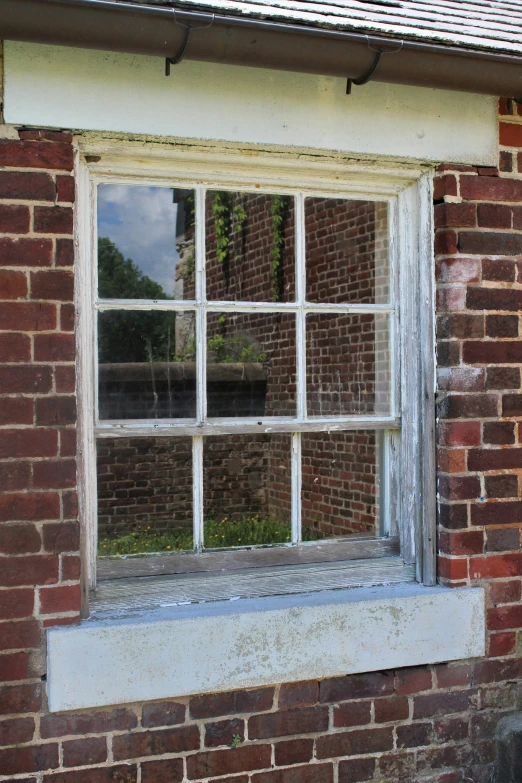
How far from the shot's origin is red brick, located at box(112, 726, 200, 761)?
2957 millimetres

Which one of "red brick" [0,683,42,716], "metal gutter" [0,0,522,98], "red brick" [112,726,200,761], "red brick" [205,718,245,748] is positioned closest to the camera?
"metal gutter" [0,0,522,98]

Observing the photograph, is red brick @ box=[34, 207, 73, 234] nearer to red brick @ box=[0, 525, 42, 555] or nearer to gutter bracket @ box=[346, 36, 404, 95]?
red brick @ box=[0, 525, 42, 555]

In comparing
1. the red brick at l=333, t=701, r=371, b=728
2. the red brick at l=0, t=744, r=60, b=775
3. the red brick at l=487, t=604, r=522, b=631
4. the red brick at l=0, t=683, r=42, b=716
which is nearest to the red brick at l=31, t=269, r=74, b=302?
the red brick at l=0, t=683, r=42, b=716

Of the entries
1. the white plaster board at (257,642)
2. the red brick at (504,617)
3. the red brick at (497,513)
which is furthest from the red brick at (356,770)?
the red brick at (497,513)

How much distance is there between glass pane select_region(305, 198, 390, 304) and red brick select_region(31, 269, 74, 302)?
1.06m

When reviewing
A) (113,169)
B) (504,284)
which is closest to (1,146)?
(113,169)

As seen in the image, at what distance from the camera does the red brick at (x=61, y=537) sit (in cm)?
288

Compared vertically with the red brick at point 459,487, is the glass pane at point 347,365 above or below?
above

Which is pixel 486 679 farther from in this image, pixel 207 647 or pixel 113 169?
pixel 113 169

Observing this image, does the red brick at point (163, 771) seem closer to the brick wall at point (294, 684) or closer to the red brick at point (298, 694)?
the brick wall at point (294, 684)

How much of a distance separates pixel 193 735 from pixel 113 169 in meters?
2.20

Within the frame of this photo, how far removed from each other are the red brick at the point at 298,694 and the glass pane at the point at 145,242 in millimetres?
1630

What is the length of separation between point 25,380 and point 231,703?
1.47m

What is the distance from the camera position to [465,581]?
3408 millimetres
